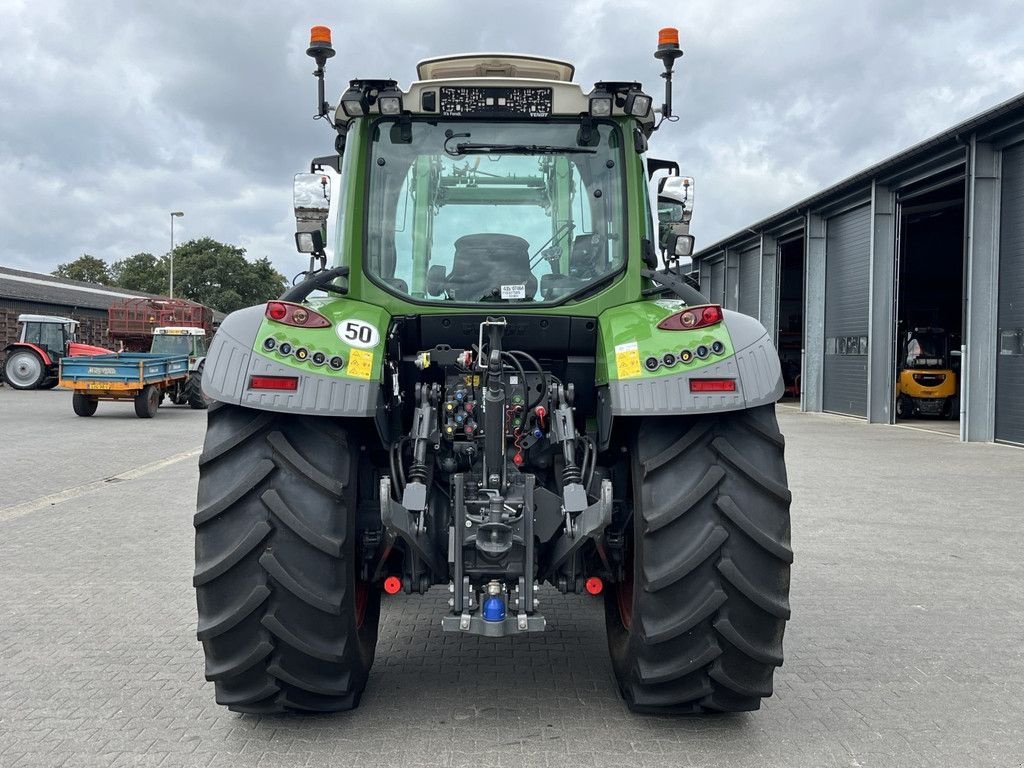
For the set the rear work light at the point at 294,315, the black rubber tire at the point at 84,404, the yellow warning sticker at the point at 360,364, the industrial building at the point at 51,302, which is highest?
the industrial building at the point at 51,302

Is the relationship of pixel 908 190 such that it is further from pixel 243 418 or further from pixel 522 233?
pixel 243 418

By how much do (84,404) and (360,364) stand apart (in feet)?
66.9

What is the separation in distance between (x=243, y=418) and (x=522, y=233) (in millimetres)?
1586

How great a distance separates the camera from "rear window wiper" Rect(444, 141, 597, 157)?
4.44 meters

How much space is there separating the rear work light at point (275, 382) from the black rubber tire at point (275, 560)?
15 centimetres

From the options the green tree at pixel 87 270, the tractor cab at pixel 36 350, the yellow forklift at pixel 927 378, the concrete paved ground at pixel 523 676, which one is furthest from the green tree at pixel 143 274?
the concrete paved ground at pixel 523 676

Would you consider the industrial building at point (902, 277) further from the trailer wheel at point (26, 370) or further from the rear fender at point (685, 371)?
the trailer wheel at point (26, 370)

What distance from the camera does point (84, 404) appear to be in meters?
21.9

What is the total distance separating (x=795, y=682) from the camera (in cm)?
444

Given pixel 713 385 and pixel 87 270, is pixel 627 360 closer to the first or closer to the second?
pixel 713 385

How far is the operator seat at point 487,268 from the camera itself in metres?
4.38

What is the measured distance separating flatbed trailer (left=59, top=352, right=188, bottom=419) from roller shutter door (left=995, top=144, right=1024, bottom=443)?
17.4 meters

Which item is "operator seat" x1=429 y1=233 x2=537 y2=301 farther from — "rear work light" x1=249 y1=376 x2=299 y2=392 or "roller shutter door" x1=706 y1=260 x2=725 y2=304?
"roller shutter door" x1=706 y1=260 x2=725 y2=304

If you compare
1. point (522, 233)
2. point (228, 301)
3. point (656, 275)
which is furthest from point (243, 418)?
point (228, 301)
